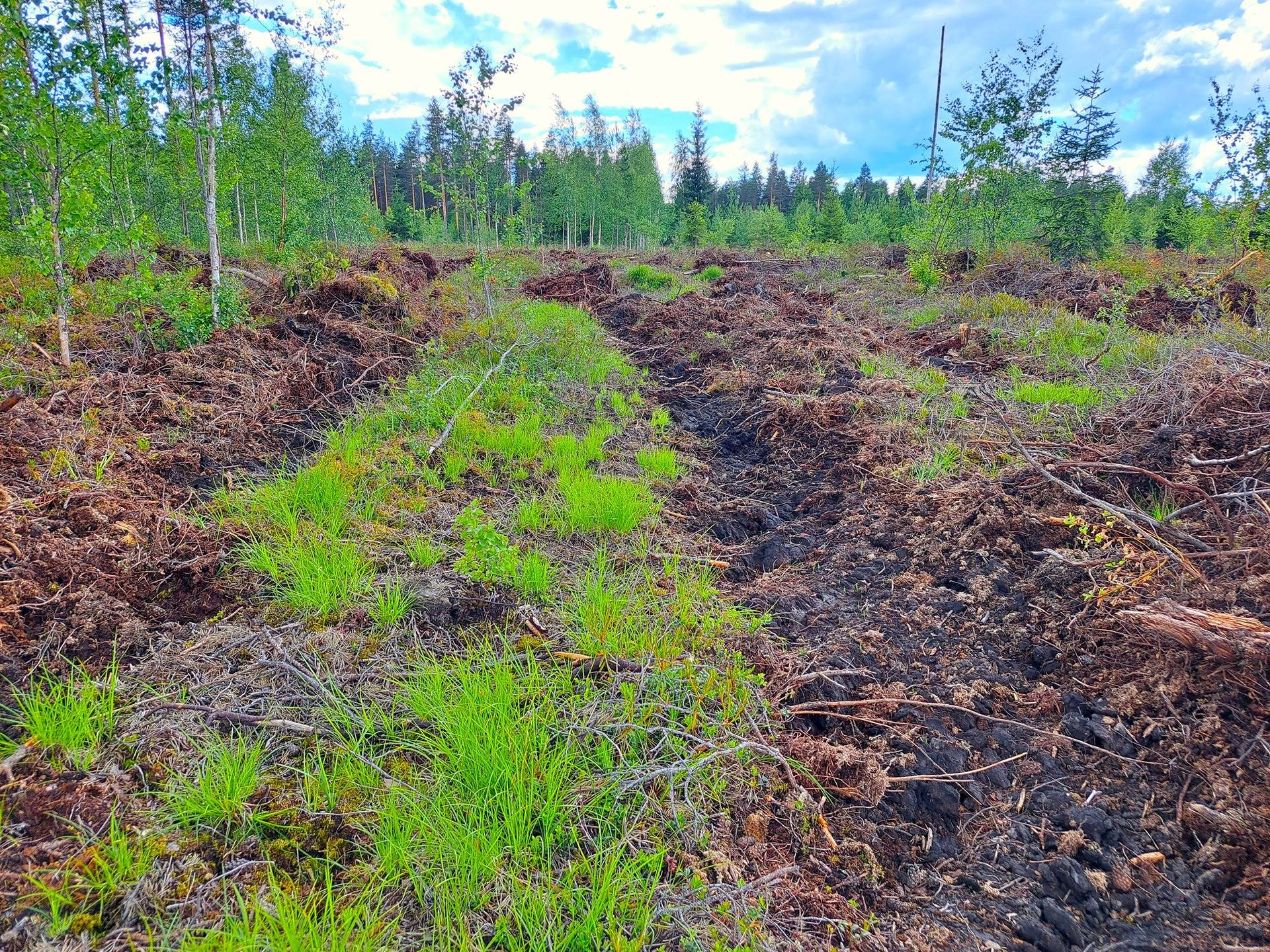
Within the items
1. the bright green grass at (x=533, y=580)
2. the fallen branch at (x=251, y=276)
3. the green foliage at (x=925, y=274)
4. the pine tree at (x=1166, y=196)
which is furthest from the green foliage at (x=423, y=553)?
the pine tree at (x=1166, y=196)

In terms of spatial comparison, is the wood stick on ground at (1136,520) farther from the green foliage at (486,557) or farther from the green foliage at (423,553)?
the green foliage at (423,553)

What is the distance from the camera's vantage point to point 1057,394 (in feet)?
18.1

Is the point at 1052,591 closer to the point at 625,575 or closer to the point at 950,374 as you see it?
the point at 625,575

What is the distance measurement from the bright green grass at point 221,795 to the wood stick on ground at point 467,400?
2.85 meters

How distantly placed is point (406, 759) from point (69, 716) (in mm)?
1140

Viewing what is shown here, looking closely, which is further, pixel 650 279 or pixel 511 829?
pixel 650 279

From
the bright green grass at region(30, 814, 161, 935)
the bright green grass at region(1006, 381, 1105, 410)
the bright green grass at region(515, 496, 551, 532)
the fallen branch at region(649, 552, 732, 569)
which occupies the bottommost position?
the bright green grass at region(30, 814, 161, 935)

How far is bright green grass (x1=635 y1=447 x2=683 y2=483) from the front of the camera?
5000mm

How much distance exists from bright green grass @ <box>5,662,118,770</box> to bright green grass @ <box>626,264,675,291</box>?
1400cm

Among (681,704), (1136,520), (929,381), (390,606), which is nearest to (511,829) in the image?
(681,704)

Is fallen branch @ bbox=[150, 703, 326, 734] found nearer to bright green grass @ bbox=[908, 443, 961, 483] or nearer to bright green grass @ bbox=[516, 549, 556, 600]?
bright green grass @ bbox=[516, 549, 556, 600]

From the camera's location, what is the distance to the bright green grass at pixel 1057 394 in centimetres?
508

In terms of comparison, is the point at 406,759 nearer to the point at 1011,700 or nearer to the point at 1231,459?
the point at 1011,700

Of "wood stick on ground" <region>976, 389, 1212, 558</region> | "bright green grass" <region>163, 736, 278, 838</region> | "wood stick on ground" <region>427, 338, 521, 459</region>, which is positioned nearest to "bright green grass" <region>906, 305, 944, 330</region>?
"wood stick on ground" <region>427, 338, 521, 459</region>
